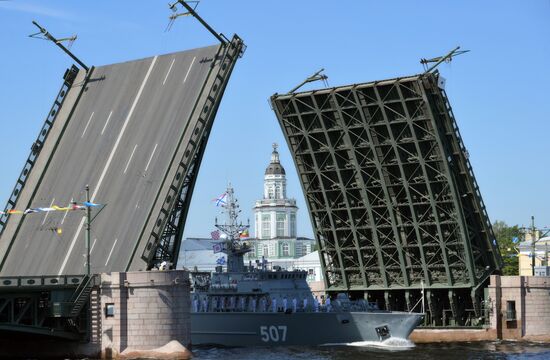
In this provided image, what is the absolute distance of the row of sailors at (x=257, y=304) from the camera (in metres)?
47.1

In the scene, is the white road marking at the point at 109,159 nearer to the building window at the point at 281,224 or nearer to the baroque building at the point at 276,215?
the baroque building at the point at 276,215

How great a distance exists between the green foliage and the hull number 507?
35.9ft

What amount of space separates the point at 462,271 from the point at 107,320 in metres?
15.8

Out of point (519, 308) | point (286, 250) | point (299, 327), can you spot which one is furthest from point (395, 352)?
point (286, 250)

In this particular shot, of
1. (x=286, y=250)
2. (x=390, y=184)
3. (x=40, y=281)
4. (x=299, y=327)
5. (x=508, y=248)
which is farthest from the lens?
(x=286, y=250)

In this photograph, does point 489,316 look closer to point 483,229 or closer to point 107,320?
point 483,229

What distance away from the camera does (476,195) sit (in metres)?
45.9

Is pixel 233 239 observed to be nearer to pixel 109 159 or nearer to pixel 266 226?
pixel 109 159

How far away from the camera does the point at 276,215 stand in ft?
400

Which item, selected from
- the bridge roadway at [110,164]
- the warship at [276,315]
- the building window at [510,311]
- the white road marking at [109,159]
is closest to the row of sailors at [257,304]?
the warship at [276,315]

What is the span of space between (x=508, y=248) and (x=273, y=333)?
39302mm

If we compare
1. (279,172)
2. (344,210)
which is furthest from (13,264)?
(279,172)

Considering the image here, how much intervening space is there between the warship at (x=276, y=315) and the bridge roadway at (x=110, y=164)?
8.10 metres

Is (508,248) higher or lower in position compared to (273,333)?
higher
